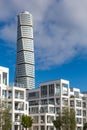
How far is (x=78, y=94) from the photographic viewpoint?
125062mm

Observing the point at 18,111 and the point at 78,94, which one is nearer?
the point at 18,111

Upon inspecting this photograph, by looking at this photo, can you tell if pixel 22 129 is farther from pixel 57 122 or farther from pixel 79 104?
pixel 79 104

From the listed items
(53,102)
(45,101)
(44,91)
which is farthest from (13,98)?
(44,91)

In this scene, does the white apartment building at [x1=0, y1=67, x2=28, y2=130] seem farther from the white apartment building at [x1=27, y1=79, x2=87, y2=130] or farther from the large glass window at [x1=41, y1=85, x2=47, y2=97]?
the large glass window at [x1=41, y1=85, x2=47, y2=97]

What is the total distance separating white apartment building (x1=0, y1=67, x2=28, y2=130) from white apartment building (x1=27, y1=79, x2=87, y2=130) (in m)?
15.3

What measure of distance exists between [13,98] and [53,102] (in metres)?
26.9

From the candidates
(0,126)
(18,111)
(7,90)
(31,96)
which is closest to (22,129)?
(18,111)

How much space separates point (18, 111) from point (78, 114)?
1229 inches

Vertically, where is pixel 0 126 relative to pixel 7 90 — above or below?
below

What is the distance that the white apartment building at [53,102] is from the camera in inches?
4294

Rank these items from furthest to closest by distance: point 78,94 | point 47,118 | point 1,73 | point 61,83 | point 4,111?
point 78,94 → point 61,83 → point 47,118 → point 1,73 → point 4,111

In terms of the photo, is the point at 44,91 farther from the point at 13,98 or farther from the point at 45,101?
the point at 13,98

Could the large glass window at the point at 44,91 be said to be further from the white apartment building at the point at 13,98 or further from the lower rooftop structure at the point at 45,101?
the white apartment building at the point at 13,98

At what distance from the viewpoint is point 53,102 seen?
116750mm
